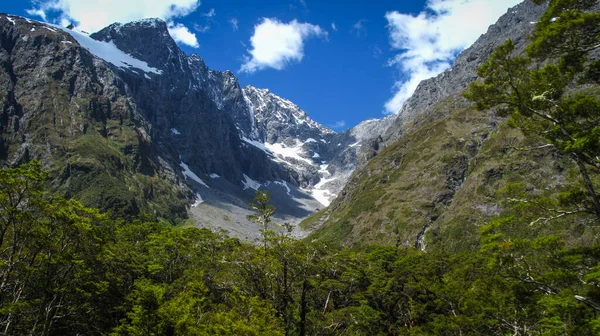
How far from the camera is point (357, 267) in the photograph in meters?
53.0

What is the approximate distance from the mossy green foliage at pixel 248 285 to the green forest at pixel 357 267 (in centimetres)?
Answer: 14

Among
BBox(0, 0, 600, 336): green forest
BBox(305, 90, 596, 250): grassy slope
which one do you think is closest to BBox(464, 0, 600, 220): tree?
BBox(0, 0, 600, 336): green forest

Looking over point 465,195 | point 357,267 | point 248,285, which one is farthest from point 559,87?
point 465,195

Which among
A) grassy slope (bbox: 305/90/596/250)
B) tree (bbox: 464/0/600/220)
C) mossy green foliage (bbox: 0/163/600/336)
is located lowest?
mossy green foliage (bbox: 0/163/600/336)

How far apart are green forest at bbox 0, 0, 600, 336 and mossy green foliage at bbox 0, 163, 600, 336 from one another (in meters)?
0.14

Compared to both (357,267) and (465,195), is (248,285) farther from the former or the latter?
(465,195)

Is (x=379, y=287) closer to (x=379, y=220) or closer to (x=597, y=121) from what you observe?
(x=597, y=121)

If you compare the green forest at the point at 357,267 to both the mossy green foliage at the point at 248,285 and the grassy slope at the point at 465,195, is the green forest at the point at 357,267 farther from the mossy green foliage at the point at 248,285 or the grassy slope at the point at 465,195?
the grassy slope at the point at 465,195

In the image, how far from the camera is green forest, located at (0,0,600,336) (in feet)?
61.6

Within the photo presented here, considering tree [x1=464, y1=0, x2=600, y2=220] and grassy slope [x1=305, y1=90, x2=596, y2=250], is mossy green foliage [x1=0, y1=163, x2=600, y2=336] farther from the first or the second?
grassy slope [x1=305, y1=90, x2=596, y2=250]

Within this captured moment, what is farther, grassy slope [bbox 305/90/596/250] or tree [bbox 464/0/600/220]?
grassy slope [bbox 305/90/596/250]

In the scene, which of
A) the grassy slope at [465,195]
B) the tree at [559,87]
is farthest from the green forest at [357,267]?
the grassy slope at [465,195]

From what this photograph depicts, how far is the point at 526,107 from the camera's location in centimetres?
1998

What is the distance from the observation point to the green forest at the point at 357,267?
1878cm
